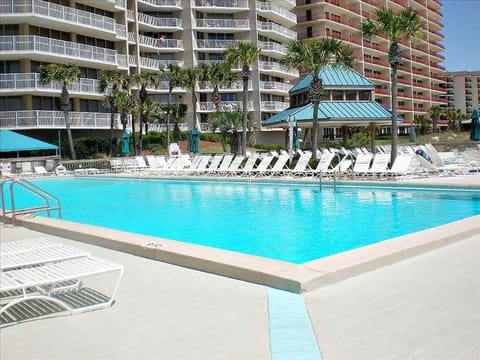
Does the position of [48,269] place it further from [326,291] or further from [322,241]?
[322,241]

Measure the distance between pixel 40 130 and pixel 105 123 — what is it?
5.00 metres

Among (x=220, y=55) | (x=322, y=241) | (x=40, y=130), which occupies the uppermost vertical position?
(x=220, y=55)

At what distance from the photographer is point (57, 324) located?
14.5ft

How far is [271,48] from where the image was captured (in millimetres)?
55688

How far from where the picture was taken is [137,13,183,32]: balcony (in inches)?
1965

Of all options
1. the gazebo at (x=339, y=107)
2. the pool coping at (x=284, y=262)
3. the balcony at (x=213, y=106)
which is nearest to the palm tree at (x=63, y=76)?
the gazebo at (x=339, y=107)

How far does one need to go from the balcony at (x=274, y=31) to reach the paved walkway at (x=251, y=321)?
5240cm

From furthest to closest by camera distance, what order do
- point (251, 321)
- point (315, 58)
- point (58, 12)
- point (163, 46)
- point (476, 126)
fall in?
point (163, 46) < point (58, 12) < point (476, 126) < point (315, 58) < point (251, 321)

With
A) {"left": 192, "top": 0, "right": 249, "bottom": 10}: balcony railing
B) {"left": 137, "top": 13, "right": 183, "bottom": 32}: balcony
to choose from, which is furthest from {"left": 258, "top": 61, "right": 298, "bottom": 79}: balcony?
{"left": 137, "top": 13, "right": 183, "bottom": 32}: balcony

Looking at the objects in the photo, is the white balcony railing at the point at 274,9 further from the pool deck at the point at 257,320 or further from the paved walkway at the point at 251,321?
the paved walkway at the point at 251,321

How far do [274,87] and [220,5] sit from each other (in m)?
9.98

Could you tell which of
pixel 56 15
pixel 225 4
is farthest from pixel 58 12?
pixel 225 4

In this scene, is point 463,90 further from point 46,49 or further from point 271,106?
point 46,49

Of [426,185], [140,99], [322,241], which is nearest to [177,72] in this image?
[140,99]
